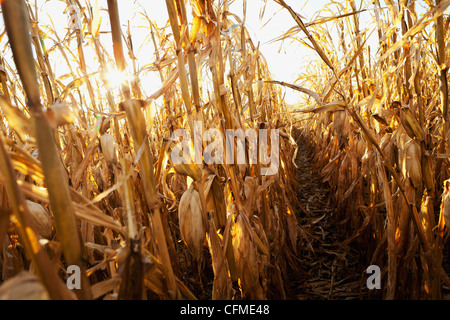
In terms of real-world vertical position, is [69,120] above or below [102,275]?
above

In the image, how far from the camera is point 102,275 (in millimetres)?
1051

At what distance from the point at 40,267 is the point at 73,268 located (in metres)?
0.06

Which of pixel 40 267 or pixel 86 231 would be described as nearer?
pixel 40 267

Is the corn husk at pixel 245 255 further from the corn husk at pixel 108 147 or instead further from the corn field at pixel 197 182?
the corn husk at pixel 108 147

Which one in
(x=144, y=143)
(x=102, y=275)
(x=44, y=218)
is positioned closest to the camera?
(x=144, y=143)

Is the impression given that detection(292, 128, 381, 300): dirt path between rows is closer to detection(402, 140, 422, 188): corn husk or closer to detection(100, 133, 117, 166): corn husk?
detection(402, 140, 422, 188): corn husk

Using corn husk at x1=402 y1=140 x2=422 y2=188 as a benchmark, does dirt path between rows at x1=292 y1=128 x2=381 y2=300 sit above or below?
below

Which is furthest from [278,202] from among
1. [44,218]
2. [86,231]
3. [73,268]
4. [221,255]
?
[73,268]

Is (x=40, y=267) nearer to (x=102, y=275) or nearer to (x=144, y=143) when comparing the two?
(x=144, y=143)
